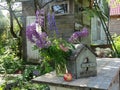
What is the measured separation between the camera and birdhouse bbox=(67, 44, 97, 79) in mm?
2054

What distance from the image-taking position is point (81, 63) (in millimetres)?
2115

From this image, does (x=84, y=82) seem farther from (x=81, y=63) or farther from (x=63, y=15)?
(x=63, y=15)

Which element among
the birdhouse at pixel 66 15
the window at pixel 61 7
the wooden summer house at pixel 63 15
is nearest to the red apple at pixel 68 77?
the wooden summer house at pixel 63 15

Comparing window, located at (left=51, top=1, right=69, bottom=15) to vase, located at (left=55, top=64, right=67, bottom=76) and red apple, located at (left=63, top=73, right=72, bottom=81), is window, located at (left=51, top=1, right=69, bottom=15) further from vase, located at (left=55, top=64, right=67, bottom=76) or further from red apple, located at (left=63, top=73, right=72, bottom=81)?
red apple, located at (left=63, top=73, right=72, bottom=81)

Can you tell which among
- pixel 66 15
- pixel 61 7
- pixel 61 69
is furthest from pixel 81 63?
pixel 61 7

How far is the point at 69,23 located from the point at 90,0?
1.24 m

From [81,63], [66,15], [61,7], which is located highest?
[61,7]

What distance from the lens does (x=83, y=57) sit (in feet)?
7.07

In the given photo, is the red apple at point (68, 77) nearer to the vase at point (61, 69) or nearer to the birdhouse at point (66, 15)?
the vase at point (61, 69)

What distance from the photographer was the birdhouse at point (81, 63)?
2054 mm

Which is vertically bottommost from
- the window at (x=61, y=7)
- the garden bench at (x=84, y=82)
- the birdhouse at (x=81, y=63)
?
the garden bench at (x=84, y=82)

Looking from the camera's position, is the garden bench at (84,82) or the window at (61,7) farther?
the window at (61,7)

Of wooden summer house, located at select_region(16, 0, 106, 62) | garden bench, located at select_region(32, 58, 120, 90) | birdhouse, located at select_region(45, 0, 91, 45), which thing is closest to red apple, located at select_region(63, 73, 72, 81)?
garden bench, located at select_region(32, 58, 120, 90)

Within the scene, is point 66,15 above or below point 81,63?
above
